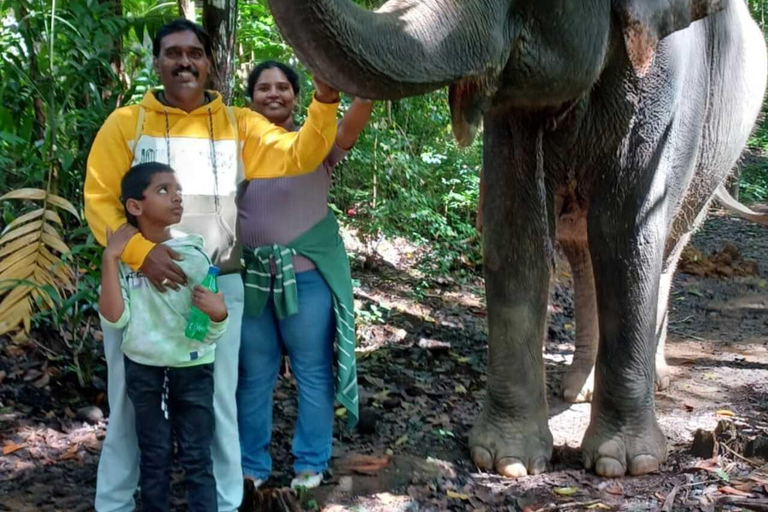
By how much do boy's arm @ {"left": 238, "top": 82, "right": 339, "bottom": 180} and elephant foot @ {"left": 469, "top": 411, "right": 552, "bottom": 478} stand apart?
1670 mm

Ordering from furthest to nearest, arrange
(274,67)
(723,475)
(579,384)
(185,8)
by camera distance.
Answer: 1. (185,8)
2. (579,384)
3. (723,475)
4. (274,67)

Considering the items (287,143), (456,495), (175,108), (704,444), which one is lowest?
(456,495)

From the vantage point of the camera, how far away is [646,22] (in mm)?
3236

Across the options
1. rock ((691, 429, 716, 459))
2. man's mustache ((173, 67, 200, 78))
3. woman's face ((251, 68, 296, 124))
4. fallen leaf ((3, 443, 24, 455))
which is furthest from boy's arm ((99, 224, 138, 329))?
rock ((691, 429, 716, 459))

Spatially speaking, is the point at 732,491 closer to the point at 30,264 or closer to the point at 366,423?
the point at 366,423

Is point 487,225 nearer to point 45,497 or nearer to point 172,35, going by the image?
point 172,35

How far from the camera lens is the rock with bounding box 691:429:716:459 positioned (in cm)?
410

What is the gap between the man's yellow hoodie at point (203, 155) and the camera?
9.87 ft

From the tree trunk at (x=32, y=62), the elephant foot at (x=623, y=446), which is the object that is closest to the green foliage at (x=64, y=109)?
the tree trunk at (x=32, y=62)

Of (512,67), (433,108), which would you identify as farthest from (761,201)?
(512,67)

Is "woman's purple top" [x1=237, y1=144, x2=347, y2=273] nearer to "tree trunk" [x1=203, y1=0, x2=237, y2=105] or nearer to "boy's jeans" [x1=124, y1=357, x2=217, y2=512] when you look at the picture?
"boy's jeans" [x1=124, y1=357, x2=217, y2=512]

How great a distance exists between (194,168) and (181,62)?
0.36 meters

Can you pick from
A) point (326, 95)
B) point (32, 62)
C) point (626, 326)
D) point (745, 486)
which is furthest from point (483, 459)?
point (32, 62)

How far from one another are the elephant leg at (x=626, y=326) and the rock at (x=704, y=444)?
17 centimetres
